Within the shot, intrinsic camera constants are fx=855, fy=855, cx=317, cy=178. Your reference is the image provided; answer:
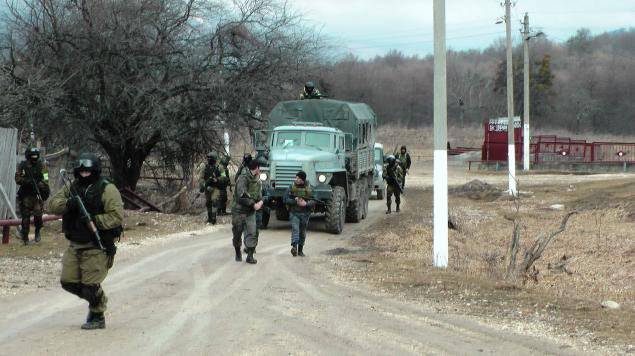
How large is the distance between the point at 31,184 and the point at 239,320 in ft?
25.7

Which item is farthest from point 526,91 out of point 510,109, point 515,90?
point 515,90

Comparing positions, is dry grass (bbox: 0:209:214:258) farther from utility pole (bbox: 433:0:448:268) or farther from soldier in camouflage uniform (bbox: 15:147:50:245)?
utility pole (bbox: 433:0:448:268)

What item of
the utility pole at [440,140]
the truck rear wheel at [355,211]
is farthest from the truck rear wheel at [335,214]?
the utility pole at [440,140]

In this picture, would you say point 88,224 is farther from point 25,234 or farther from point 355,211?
point 355,211

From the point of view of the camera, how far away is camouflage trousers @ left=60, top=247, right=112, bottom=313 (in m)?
8.19

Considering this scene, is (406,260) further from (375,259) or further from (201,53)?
(201,53)

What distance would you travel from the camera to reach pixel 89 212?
320 inches

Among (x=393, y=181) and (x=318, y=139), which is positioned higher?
(x=318, y=139)

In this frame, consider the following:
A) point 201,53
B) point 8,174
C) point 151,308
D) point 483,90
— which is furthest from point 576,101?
point 151,308

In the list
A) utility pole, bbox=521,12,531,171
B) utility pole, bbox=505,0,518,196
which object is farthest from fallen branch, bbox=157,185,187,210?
utility pole, bbox=521,12,531,171

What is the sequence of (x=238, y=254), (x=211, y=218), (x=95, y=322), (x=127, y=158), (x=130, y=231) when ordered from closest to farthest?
1. (x=95, y=322)
2. (x=238, y=254)
3. (x=130, y=231)
4. (x=211, y=218)
5. (x=127, y=158)

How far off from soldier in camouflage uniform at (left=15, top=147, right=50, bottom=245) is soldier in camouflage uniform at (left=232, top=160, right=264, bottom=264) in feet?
12.5

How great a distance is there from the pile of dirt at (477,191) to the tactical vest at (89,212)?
25405mm

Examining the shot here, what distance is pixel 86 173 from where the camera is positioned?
8.15 m
